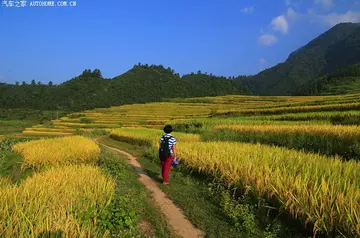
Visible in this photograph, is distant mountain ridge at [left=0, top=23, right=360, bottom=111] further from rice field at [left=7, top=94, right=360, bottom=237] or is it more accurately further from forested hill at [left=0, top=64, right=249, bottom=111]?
rice field at [left=7, top=94, right=360, bottom=237]

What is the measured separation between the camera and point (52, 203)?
4969mm

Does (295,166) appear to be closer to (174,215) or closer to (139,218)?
(174,215)

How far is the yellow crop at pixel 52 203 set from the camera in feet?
13.1

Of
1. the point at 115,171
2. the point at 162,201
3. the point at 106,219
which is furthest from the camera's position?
the point at 115,171

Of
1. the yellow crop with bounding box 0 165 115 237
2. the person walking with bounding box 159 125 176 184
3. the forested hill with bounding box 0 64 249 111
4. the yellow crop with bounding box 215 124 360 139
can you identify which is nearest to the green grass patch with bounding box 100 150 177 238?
the yellow crop with bounding box 0 165 115 237

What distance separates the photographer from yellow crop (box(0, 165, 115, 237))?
13.1 feet

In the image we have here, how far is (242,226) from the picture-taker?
5.79 m

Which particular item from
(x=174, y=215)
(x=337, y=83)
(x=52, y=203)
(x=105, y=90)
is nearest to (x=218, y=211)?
(x=174, y=215)

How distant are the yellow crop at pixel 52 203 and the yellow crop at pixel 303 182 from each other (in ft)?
10.8

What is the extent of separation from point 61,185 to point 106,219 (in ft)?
6.19

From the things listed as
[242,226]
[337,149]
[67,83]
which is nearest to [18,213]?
[242,226]

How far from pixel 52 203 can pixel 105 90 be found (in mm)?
111236

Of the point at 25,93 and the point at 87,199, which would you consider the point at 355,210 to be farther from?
the point at 25,93

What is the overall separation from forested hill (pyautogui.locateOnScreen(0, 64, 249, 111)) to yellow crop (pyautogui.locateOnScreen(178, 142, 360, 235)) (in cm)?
9597
